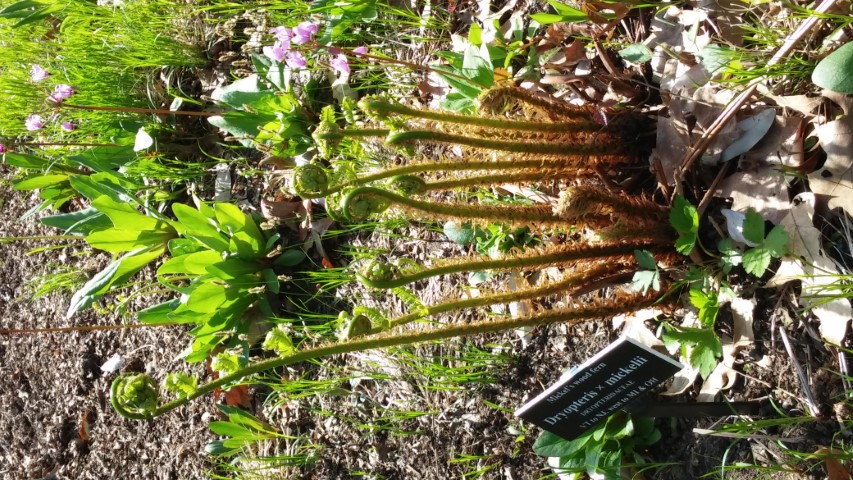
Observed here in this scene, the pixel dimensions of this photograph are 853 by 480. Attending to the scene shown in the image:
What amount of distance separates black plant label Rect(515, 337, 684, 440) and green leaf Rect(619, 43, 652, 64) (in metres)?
0.85

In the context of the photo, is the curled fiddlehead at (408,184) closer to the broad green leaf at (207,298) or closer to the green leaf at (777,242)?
the green leaf at (777,242)

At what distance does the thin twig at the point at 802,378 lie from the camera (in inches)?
68.9

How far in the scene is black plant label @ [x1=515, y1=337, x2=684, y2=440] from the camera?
168 centimetres

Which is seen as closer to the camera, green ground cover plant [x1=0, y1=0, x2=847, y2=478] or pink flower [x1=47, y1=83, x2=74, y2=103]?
green ground cover plant [x1=0, y1=0, x2=847, y2=478]

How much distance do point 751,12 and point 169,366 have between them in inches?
115

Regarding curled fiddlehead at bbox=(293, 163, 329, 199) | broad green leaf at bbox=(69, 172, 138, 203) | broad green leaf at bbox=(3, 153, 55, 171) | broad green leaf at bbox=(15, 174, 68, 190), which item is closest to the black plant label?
curled fiddlehead at bbox=(293, 163, 329, 199)

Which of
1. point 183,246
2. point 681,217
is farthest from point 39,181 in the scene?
point 681,217

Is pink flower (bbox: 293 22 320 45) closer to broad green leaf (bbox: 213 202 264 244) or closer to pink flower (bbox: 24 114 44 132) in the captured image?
broad green leaf (bbox: 213 202 264 244)

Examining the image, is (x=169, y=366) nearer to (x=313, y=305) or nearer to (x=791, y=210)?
(x=313, y=305)

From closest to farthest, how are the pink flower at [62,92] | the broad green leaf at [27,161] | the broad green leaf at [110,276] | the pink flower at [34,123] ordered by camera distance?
the broad green leaf at [110,276], the pink flower at [62,92], the broad green leaf at [27,161], the pink flower at [34,123]

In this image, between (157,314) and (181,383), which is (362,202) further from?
(157,314)

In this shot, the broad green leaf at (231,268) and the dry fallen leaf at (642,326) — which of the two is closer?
the dry fallen leaf at (642,326)

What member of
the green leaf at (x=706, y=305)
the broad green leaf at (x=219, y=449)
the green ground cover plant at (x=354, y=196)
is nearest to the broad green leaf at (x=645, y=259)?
the green ground cover plant at (x=354, y=196)

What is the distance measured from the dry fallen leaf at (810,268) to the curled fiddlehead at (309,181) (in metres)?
1.06
